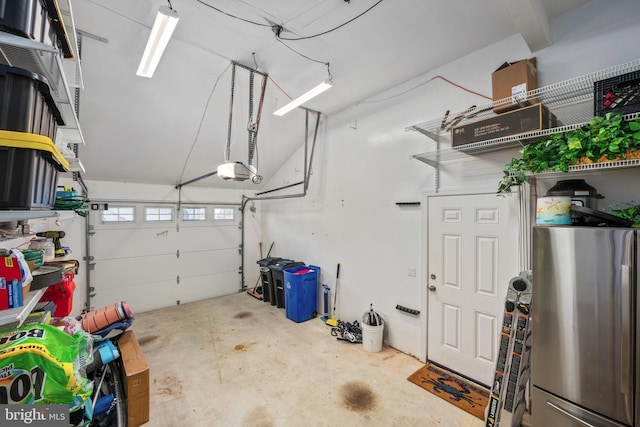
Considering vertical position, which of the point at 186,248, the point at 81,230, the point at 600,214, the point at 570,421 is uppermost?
the point at 600,214

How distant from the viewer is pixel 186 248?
203 inches

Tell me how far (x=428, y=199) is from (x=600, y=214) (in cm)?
147

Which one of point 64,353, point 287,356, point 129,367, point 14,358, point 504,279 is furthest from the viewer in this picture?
point 287,356

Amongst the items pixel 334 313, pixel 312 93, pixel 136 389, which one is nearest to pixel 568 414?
pixel 136 389

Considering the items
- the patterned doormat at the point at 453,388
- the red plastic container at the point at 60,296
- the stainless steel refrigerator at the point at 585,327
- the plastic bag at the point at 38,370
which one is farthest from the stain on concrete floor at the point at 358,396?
the red plastic container at the point at 60,296

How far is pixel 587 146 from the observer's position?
1.63 m

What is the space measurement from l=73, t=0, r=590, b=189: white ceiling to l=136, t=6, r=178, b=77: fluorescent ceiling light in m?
0.48

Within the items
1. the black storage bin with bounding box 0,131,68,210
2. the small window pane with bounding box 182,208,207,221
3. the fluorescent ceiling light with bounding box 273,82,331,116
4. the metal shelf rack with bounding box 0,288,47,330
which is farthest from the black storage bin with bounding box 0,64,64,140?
the small window pane with bounding box 182,208,207,221

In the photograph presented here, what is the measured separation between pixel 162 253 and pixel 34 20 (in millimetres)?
4680

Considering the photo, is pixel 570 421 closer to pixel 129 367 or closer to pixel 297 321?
pixel 129 367

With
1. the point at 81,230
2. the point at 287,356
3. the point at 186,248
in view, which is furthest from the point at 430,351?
the point at 81,230

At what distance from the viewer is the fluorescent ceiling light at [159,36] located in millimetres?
1711

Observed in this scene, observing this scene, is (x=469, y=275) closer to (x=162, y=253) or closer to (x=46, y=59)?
(x=46, y=59)

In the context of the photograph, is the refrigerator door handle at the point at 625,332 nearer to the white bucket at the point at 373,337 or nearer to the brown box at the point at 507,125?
the brown box at the point at 507,125
